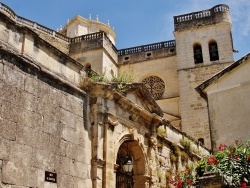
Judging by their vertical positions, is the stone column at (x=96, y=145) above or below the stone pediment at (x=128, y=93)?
below

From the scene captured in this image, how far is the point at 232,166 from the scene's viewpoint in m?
6.82

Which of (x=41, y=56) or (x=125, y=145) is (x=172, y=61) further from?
(x=41, y=56)

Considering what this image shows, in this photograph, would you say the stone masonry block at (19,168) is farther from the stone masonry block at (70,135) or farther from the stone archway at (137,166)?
the stone archway at (137,166)

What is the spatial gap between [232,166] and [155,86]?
18.1m

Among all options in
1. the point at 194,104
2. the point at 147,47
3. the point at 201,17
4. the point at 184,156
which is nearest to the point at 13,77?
the point at 184,156

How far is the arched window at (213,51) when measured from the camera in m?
23.5

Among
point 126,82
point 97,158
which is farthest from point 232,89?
point 97,158

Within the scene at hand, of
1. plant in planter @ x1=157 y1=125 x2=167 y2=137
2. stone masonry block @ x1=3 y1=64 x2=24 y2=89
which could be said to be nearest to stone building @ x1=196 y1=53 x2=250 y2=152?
plant in planter @ x1=157 y1=125 x2=167 y2=137

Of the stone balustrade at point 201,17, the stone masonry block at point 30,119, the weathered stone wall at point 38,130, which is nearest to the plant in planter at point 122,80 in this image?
the weathered stone wall at point 38,130

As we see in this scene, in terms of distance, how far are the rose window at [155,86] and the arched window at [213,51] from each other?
3.61 meters

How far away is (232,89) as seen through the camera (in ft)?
35.4

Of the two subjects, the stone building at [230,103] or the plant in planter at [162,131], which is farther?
the plant in planter at [162,131]

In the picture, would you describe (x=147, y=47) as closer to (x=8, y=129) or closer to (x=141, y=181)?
(x=141, y=181)

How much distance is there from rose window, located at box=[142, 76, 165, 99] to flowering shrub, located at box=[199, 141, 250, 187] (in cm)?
1702
